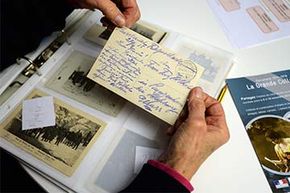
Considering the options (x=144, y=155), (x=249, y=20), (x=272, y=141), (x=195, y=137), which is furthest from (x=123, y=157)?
(x=249, y=20)

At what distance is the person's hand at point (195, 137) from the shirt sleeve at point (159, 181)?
0.7 inches

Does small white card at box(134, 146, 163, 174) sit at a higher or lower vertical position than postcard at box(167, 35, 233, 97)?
lower

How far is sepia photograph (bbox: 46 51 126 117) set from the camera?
2.32 ft

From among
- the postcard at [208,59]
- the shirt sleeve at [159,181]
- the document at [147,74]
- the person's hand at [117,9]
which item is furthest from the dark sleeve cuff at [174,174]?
the person's hand at [117,9]

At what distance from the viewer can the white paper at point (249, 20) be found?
2.87ft

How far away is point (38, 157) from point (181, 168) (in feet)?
0.93

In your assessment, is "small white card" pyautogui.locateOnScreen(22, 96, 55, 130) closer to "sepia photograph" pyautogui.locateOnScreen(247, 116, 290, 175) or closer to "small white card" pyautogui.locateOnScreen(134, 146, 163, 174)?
"small white card" pyautogui.locateOnScreen(134, 146, 163, 174)

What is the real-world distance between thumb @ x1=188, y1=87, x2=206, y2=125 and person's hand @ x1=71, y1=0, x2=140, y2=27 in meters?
0.24

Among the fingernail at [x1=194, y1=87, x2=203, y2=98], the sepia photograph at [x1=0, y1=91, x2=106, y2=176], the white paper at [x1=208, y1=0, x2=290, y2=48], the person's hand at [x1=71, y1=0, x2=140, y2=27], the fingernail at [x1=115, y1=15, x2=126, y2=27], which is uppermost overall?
the white paper at [x1=208, y1=0, x2=290, y2=48]

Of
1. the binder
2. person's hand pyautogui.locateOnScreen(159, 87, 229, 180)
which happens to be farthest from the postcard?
person's hand pyautogui.locateOnScreen(159, 87, 229, 180)

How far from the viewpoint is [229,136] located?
0.65 meters

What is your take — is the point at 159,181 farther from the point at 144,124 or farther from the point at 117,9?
the point at 117,9

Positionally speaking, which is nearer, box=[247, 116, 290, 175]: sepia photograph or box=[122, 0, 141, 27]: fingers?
box=[247, 116, 290, 175]: sepia photograph

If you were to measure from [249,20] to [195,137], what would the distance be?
19.1 inches
